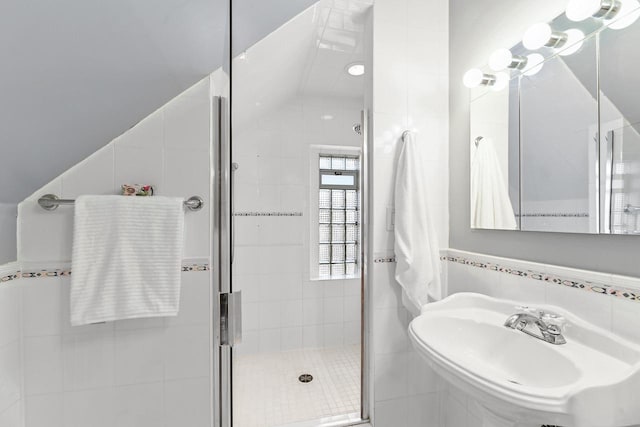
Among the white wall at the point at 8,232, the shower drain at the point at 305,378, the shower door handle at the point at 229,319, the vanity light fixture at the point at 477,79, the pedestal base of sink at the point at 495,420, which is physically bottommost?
the shower drain at the point at 305,378

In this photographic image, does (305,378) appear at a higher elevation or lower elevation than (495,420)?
lower

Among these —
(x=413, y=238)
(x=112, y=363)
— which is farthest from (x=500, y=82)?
(x=112, y=363)

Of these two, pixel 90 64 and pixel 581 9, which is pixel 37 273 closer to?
pixel 90 64

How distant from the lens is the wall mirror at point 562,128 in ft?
2.73

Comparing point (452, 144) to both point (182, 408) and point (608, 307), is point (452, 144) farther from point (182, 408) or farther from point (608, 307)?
point (182, 408)

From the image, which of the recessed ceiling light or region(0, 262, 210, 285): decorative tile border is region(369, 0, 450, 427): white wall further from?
region(0, 262, 210, 285): decorative tile border

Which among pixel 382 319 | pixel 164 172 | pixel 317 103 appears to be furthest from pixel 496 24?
pixel 164 172

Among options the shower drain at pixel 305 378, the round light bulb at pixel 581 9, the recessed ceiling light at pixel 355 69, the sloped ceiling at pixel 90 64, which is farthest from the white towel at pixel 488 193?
the shower drain at pixel 305 378

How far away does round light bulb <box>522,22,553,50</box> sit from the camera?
1.02 metres

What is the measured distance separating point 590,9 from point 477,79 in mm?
429

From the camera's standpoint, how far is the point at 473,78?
1308 millimetres

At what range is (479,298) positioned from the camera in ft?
3.95

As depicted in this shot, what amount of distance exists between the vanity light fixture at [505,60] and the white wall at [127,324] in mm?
1207

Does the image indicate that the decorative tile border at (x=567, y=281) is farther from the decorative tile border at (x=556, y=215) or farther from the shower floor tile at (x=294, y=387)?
the shower floor tile at (x=294, y=387)
